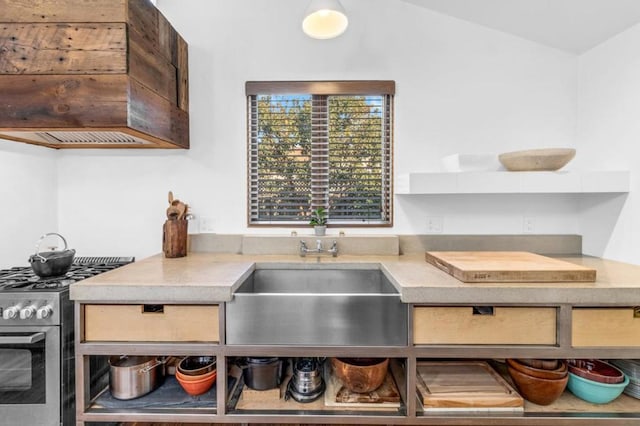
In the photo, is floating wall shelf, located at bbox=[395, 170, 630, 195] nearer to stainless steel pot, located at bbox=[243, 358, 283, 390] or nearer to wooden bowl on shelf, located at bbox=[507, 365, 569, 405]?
wooden bowl on shelf, located at bbox=[507, 365, 569, 405]

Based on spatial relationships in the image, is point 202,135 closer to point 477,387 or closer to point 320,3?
point 320,3

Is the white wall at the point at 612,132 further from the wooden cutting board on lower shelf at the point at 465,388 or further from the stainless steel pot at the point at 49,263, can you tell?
the stainless steel pot at the point at 49,263

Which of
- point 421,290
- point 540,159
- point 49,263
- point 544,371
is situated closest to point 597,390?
point 544,371

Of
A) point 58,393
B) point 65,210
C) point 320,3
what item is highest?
point 320,3

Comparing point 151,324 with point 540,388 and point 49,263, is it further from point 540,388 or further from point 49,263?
point 540,388

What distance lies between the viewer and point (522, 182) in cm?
A: 185

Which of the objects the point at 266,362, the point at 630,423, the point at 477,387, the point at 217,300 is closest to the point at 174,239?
the point at 217,300

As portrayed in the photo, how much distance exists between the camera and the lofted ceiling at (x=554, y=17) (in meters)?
1.74

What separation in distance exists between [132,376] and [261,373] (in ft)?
1.94

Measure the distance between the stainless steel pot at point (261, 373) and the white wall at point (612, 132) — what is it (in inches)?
79.6

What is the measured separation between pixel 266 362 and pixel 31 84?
1.68m

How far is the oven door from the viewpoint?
143 centimetres

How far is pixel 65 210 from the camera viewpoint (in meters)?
2.23

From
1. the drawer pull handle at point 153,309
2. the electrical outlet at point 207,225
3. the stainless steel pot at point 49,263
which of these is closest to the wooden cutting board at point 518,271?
the drawer pull handle at point 153,309
